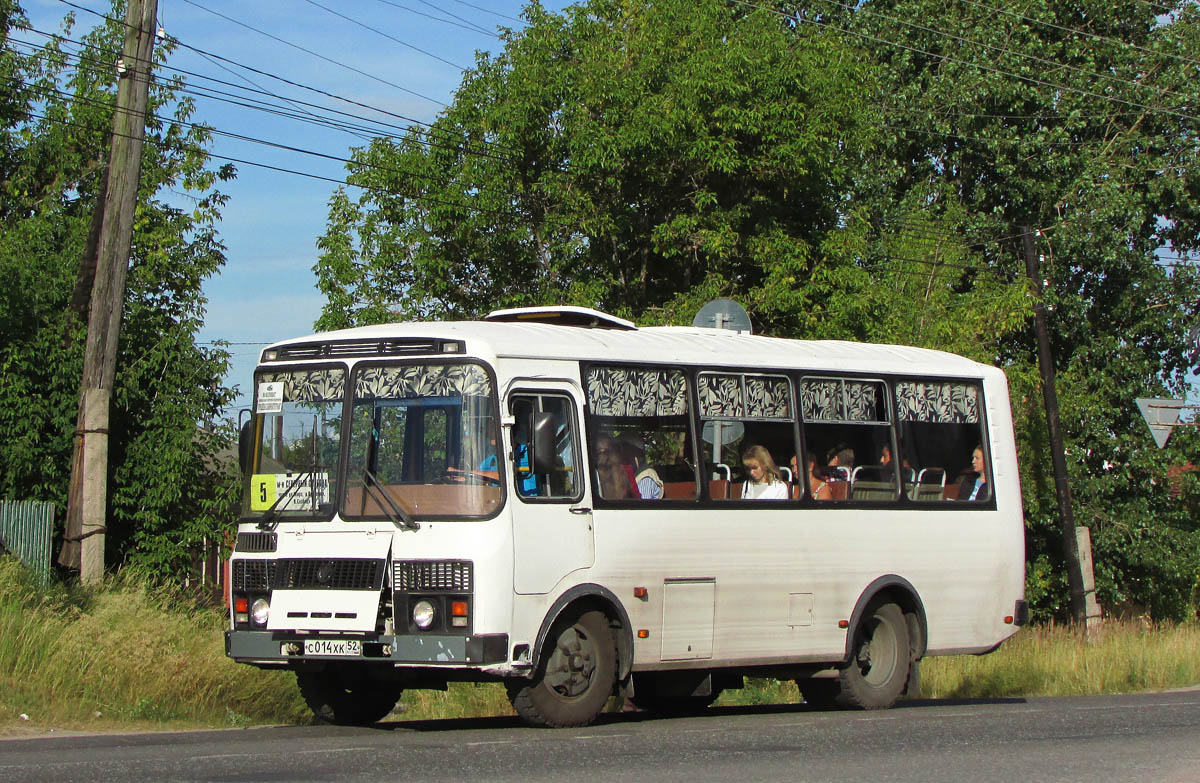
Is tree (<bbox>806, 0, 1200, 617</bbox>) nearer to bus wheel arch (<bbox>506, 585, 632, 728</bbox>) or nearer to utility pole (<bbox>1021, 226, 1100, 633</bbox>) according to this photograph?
utility pole (<bbox>1021, 226, 1100, 633</bbox>)

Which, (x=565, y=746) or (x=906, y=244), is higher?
(x=906, y=244)

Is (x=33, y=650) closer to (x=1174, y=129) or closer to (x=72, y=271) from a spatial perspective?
(x=72, y=271)

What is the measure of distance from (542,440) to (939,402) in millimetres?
5215

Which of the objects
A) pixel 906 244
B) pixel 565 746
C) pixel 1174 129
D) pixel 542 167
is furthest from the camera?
pixel 1174 129


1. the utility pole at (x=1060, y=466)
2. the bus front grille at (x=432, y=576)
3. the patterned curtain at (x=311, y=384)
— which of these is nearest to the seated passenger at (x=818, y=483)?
the bus front grille at (x=432, y=576)

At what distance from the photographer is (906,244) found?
104 feet

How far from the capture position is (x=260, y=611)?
36.3 feet

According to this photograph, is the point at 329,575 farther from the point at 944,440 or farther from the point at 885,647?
the point at 944,440

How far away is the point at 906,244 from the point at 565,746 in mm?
23380

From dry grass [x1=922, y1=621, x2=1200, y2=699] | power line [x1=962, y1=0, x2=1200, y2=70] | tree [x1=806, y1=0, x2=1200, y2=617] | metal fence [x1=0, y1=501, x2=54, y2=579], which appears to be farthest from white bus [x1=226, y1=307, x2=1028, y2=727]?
power line [x1=962, y1=0, x2=1200, y2=70]

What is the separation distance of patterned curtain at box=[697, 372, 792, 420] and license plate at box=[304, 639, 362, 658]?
3.33 metres

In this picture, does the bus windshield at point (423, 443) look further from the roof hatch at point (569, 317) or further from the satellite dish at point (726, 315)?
the satellite dish at point (726, 315)

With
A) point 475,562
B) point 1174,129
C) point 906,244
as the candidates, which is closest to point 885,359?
point 475,562

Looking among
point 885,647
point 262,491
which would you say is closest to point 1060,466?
point 885,647
